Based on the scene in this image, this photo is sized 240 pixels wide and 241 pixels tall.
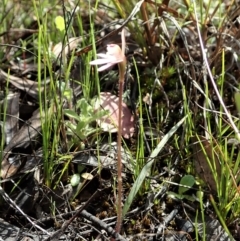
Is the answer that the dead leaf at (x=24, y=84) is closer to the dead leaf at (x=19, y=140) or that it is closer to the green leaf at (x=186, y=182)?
the dead leaf at (x=19, y=140)

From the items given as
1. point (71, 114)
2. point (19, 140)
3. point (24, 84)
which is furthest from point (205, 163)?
point (24, 84)

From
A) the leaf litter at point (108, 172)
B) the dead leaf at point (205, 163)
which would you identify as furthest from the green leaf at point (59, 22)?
the dead leaf at point (205, 163)

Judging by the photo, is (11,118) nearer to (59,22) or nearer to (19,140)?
(19,140)

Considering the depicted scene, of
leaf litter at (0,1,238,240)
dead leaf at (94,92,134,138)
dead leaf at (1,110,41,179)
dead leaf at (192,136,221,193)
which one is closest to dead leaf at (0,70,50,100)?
leaf litter at (0,1,238,240)

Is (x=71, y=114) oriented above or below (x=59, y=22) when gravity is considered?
below

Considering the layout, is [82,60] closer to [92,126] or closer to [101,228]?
[92,126]

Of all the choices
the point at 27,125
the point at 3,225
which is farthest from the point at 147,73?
the point at 3,225

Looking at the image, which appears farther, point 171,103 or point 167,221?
point 171,103

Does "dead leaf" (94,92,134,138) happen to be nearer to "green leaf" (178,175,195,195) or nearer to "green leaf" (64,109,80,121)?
"green leaf" (64,109,80,121)
